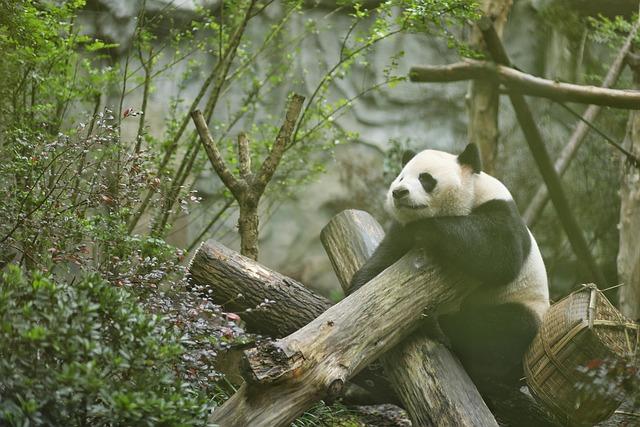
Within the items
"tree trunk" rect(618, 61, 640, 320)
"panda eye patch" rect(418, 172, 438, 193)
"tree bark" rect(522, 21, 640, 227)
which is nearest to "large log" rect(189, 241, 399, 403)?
"panda eye patch" rect(418, 172, 438, 193)

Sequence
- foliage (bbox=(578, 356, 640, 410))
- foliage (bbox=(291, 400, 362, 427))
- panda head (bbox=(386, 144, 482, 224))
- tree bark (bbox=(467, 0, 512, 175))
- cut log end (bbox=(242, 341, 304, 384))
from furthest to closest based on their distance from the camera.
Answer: tree bark (bbox=(467, 0, 512, 175)), foliage (bbox=(291, 400, 362, 427)), panda head (bbox=(386, 144, 482, 224)), cut log end (bbox=(242, 341, 304, 384)), foliage (bbox=(578, 356, 640, 410))

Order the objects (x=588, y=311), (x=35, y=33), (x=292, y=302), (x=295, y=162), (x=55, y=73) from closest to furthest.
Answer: (x=588, y=311) → (x=35, y=33) → (x=292, y=302) → (x=55, y=73) → (x=295, y=162)

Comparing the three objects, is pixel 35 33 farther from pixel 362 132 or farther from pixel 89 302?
pixel 362 132

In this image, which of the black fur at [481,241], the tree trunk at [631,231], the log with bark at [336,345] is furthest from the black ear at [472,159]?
the tree trunk at [631,231]

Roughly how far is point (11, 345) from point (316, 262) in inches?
264

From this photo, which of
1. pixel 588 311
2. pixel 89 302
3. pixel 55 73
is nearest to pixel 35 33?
pixel 55 73

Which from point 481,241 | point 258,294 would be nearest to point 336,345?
point 258,294

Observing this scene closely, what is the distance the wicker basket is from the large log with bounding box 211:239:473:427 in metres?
0.60

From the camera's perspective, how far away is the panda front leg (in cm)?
440

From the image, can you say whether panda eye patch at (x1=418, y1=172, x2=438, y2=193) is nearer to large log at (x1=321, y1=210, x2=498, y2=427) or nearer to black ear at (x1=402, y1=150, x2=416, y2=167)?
black ear at (x1=402, y1=150, x2=416, y2=167)

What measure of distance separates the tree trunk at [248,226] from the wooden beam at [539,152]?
2.46 m

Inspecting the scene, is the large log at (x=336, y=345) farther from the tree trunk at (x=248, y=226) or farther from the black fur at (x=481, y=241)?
the tree trunk at (x=248, y=226)

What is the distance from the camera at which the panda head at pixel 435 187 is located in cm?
416

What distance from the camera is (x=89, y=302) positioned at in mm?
2842
